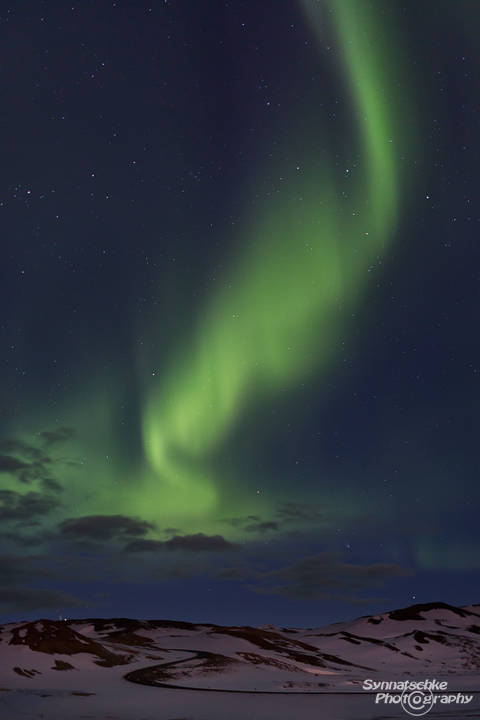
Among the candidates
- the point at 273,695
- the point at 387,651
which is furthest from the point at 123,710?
the point at 387,651

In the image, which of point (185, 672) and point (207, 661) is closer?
point (185, 672)

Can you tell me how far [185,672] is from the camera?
98.4m

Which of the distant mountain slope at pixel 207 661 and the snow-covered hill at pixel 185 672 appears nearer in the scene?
the snow-covered hill at pixel 185 672

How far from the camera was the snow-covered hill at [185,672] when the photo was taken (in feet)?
208

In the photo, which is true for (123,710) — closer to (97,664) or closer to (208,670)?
(208,670)

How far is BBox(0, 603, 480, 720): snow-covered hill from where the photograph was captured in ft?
208

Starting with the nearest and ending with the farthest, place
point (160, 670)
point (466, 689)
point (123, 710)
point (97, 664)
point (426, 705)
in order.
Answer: point (123, 710)
point (426, 705)
point (466, 689)
point (160, 670)
point (97, 664)

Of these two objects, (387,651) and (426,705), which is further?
(387,651)

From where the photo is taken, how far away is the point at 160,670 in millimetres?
101875

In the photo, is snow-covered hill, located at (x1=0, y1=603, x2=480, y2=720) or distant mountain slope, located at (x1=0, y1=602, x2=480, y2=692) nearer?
snow-covered hill, located at (x1=0, y1=603, x2=480, y2=720)

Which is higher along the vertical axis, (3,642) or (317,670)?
(3,642)

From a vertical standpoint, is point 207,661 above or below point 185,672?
above

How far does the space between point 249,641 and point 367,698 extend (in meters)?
80.2

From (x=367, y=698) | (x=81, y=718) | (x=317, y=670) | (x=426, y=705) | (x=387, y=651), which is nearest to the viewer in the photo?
(x=81, y=718)
